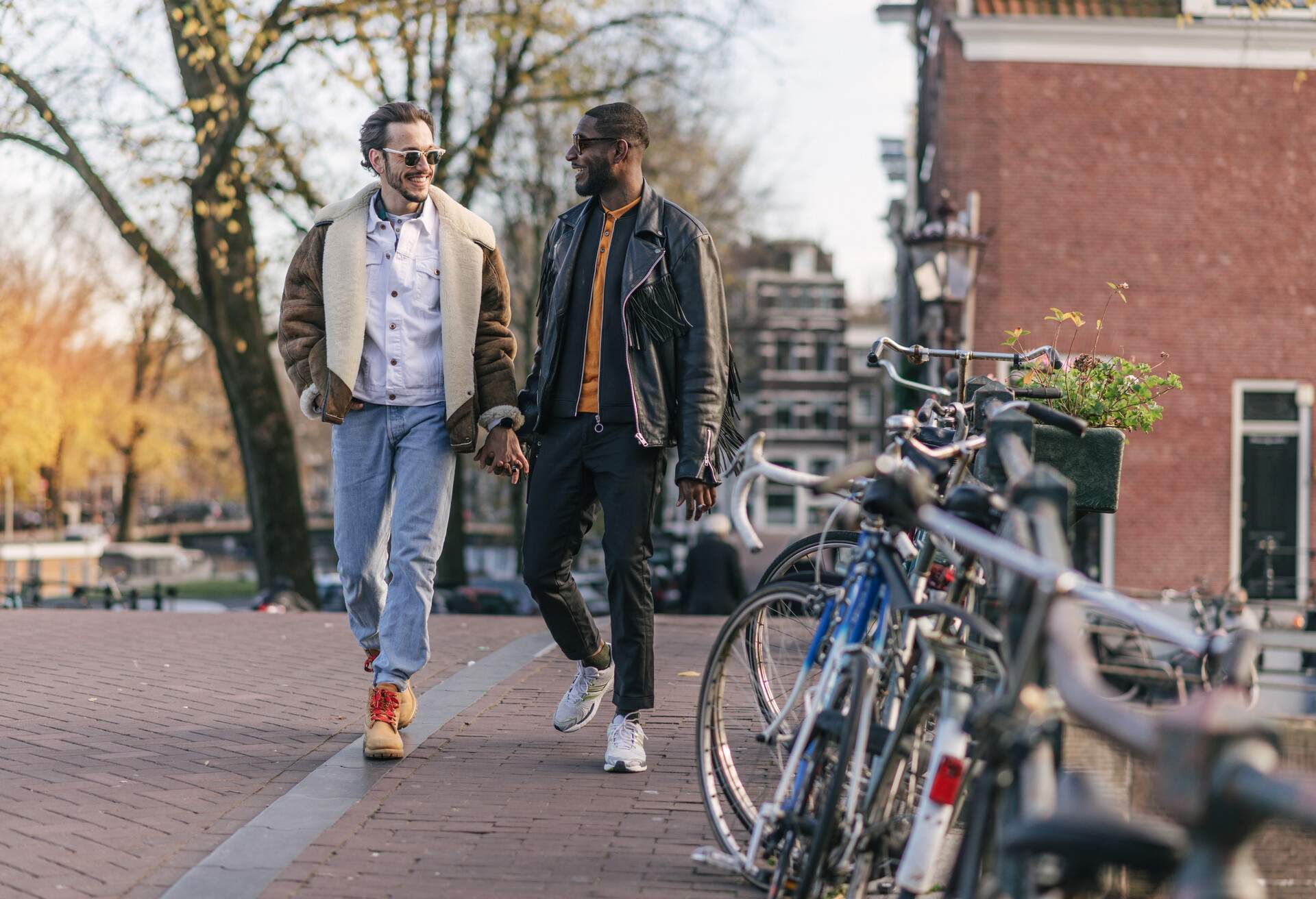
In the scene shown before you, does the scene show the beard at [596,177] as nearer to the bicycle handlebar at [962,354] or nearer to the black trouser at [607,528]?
the black trouser at [607,528]

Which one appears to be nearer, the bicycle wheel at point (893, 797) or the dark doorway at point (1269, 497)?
the bicycle wheel at point (893, 797)

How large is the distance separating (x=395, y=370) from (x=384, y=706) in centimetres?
111

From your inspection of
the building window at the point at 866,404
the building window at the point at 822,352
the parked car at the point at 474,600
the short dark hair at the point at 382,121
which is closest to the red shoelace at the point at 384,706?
the short dark hair at the point at 382,121

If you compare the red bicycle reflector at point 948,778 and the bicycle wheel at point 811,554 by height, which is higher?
the bicycle wheel at point 811,554

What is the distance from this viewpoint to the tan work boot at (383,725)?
15.0 feet

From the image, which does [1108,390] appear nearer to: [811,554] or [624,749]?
[811,554]

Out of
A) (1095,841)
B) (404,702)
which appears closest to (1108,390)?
→ (404,702)

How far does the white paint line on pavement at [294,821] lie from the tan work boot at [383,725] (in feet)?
0.14

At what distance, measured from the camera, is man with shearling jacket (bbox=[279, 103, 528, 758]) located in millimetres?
4738

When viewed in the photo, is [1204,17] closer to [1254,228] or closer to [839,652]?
[1254,228]

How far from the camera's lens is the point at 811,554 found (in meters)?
4.50

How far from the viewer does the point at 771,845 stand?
313 centimetres

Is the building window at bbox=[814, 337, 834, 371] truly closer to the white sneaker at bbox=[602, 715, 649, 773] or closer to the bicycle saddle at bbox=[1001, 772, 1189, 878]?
the white sneaker at bbox=[602, 715, 649, 773]

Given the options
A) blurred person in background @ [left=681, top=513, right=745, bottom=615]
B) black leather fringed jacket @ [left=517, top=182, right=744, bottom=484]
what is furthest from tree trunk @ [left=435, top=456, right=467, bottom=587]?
black leather fringed jacket @ [left=517, top=182, right=744, bottom=484]
